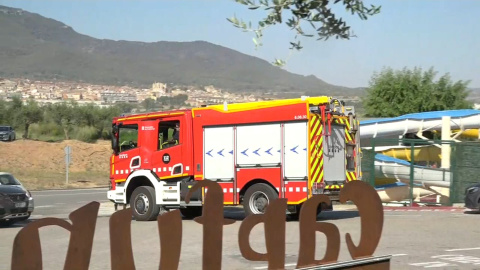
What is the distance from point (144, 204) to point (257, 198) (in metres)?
3.41

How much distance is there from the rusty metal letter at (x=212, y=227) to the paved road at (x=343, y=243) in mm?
2708

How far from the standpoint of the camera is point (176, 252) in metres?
6.48

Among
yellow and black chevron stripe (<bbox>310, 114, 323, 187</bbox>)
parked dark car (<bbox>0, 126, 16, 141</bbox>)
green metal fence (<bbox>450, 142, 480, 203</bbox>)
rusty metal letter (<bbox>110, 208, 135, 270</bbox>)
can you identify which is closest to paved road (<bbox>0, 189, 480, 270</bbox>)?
yellow and black chevron stripe (<bbox>310, 114, 323, 187</bbox>)

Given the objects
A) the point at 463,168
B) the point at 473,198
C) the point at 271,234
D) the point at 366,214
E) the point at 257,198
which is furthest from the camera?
the point at 463,168

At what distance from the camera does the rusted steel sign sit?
6.02 meters

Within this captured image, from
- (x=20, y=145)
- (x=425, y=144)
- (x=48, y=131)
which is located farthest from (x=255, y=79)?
(x=425, y=144)

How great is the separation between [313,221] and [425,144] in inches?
842

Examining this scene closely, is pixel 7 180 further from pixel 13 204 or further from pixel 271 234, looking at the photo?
pixel 271 234

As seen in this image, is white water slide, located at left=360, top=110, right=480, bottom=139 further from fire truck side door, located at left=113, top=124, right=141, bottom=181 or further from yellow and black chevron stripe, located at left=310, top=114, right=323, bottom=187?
yellow and black chevron stripe, located at left=310, top=114, right=323, bottom=187

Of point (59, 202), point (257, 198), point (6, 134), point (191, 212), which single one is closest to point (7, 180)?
point (191, 212)

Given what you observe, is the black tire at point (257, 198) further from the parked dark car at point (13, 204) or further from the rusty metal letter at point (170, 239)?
the rusty metal letter at point (170, 239)

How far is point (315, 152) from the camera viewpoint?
774 inches

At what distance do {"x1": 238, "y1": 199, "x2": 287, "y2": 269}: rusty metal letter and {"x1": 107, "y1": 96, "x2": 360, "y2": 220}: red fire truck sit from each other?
12461 mm

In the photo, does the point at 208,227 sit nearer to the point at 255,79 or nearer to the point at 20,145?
the point at 20,145
